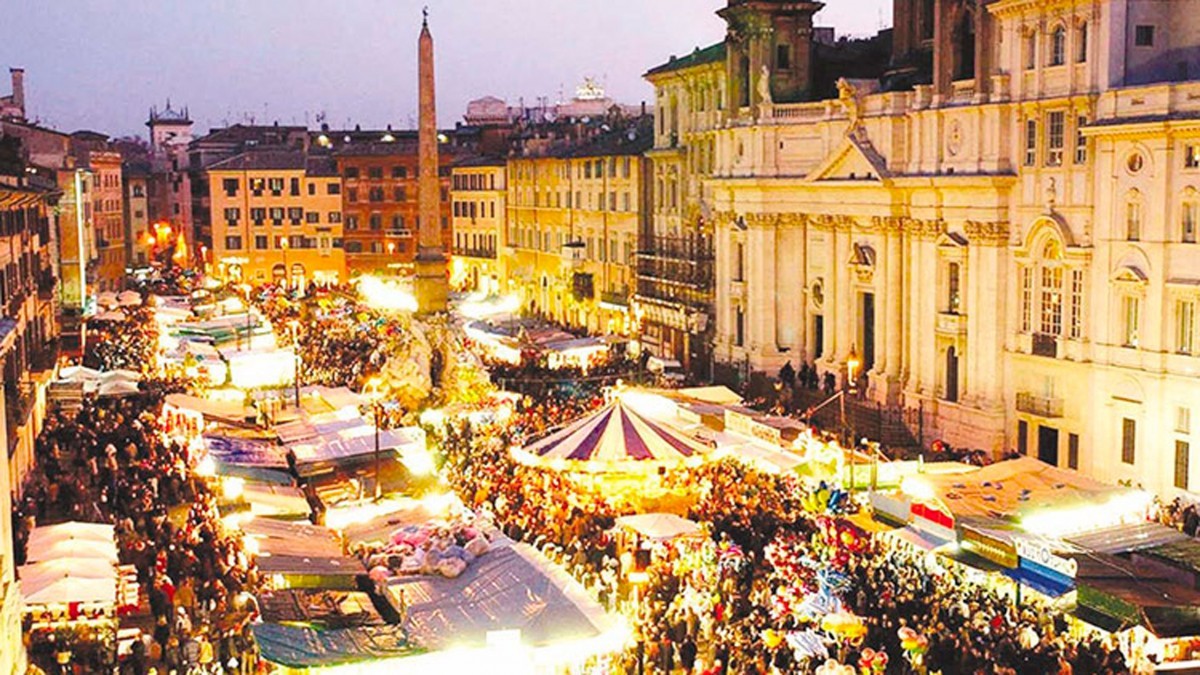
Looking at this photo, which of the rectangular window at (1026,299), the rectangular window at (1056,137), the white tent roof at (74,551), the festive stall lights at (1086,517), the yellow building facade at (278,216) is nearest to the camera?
the white tent roof at (74,551)

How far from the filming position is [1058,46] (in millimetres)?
35969

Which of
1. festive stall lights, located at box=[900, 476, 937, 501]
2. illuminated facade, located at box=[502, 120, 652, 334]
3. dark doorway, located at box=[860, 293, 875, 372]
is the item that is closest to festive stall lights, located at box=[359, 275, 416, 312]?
illuminated facade, located at box=[502, 120, 652, 334]

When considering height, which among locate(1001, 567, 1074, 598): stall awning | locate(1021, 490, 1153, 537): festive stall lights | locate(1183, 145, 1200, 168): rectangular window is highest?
locate(1183, 145, 1200, 168): rectangular window

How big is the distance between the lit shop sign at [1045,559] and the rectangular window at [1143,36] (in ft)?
50.3

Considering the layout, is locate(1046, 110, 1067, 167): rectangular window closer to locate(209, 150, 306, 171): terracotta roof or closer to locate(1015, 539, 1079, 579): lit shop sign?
locate(1015, 539, 1079, 579): lit shop sign

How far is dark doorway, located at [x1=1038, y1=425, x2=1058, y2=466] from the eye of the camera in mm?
36875

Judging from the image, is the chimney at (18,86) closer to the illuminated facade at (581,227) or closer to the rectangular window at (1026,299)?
the illuminated facade at (581,227)

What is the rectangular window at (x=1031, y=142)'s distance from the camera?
37.0 metres

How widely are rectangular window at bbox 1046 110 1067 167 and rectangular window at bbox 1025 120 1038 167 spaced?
1.44 ft

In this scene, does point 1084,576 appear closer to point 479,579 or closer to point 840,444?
point 479,579

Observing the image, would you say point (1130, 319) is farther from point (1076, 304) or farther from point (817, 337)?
point (817, 337)

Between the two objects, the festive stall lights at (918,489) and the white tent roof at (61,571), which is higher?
the festive stall lights at (918,489)

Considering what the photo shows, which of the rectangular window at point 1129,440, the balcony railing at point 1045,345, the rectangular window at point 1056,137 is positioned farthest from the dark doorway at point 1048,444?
the rectangular window at point 1056,137

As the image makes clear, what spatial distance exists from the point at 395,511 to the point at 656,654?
6.97 meters
